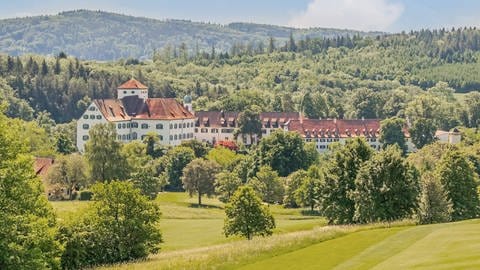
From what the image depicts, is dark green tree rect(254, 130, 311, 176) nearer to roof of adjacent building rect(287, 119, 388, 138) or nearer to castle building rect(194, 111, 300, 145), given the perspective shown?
roof of adjacent building rect(287, 119, 388, 138)

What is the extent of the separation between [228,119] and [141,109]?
84.8 feet

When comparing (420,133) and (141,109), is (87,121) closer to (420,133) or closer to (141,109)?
(141,109)

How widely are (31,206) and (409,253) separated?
1652cm

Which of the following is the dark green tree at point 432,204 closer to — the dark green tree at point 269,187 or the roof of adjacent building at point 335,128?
the dark green tree at point 269,187

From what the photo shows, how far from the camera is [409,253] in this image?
37.6 metres

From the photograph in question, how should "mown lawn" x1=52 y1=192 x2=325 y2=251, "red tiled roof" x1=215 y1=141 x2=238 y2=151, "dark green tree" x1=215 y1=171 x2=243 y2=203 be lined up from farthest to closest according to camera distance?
"red tiled roof" x1=215 y1=141 x2=238 y2=151
"dark green tree" x1=215 y1=171 x2=243 y2=203
"mown lawn" x1=52 y1=192 x2=325 y2=251

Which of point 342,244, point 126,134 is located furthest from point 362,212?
point 126,134

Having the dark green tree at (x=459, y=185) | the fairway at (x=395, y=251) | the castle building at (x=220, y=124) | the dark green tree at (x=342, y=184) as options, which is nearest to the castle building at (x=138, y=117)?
the castle building at (x=220, y=124)

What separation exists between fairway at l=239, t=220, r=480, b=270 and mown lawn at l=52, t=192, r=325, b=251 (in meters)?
14.6

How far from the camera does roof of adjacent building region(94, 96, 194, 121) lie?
168 meters

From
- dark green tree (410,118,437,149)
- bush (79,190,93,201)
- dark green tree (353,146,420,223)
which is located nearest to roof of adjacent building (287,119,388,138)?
dark green tree (410,118,437,149)

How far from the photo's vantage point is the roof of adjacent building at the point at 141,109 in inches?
6634

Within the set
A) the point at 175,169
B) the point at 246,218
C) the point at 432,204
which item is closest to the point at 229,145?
the point at 175,169

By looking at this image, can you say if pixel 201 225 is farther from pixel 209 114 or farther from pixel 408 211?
pixel 209 114
